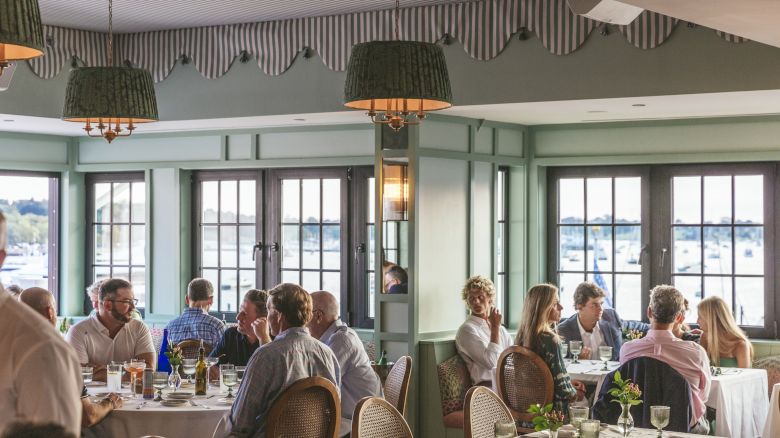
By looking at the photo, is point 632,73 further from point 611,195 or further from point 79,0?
point 79,0

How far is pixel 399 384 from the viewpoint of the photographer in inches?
241

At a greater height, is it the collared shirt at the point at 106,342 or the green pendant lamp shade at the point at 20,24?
the green pendant lamp shade at the point at 20,24

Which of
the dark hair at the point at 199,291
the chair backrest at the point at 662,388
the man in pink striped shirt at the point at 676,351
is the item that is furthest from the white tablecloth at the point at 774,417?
the dark hair at the point at 199,291

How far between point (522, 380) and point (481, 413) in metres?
1.85

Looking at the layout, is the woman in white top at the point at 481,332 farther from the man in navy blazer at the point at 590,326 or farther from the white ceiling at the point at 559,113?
the white ceiling at the point at 559,113

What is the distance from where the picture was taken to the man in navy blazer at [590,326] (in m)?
7.91

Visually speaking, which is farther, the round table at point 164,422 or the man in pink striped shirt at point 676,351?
the man in pink striped shirt at point 676,351

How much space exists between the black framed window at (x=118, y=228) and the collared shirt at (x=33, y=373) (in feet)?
27.6

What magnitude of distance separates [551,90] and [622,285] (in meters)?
2.24

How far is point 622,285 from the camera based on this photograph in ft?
29.2

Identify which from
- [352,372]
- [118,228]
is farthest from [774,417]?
[118,228]

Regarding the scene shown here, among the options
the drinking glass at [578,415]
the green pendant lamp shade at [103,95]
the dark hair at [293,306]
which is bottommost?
the drinking glass at [578,415]

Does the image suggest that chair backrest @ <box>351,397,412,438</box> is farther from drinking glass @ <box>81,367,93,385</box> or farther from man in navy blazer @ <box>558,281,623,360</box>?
man in navy blazer @ <box>558,281,623,360</box>

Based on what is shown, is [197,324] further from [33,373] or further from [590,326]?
[33,373]
